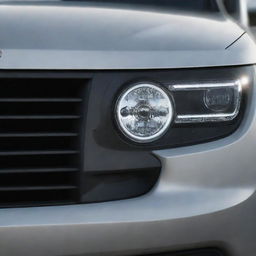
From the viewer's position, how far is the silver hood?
2328 mm

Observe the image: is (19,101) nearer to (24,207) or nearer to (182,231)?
(24,207)

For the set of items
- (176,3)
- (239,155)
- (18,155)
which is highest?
(176,3)

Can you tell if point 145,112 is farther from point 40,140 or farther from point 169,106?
point 40,140

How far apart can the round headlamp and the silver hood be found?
9cm

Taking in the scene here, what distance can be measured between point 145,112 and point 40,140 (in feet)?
1.25

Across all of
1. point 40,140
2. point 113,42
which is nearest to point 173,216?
point 40,140

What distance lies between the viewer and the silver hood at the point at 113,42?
2.33m

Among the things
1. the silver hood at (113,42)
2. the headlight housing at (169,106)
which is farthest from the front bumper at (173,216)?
the silver hood at (113,42)

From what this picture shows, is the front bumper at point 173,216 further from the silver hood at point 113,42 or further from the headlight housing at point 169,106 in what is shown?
the silver hood at point 113,42

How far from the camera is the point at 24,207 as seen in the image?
230 cm

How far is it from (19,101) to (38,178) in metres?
0.28

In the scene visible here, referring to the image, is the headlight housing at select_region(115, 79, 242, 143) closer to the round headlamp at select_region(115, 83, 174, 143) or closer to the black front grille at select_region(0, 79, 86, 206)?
the round headlamp at select_region(115, 83, 174, 143)

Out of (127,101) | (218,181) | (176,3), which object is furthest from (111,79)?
(176,3)

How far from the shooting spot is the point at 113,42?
7.89 feet
